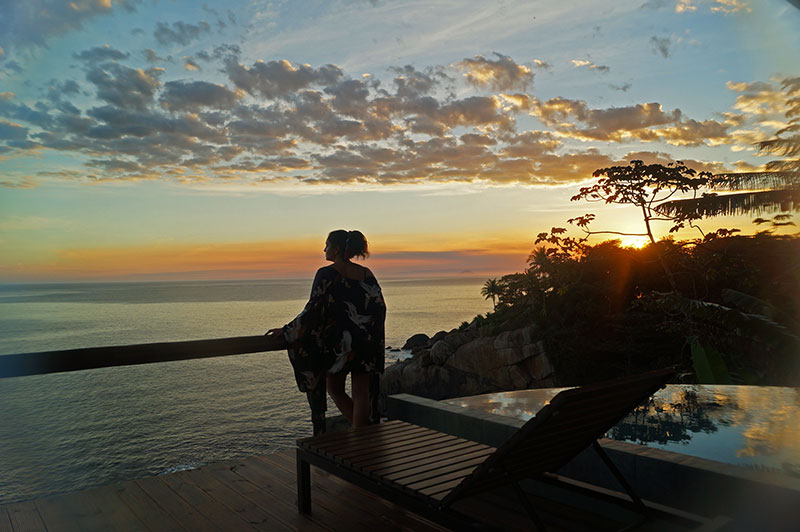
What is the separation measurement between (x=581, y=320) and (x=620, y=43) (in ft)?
29.1

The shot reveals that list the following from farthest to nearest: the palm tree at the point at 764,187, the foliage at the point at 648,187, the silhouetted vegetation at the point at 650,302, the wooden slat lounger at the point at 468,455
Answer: the foliage at the point at 648,187 < the palm tree at the point at 764,187 < the silhouetted vegetation at the point at 650,302 < the wooden slat lounger at the point at 468,455

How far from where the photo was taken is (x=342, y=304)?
3549mm

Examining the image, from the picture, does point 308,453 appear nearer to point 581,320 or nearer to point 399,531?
point 399,531

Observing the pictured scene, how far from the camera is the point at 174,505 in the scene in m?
3.03

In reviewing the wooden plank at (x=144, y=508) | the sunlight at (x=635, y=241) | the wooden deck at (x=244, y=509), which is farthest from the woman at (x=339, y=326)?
the sunlight at (x=635, y=241)

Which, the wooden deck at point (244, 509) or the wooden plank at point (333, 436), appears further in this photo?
the wooden plank at point (333, 436)

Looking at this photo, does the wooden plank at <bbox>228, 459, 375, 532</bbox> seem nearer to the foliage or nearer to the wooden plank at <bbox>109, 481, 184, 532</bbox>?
the wooden plank at <bbox>109, 481, 184, 532</bbox>

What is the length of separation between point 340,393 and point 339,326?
0.53 meters

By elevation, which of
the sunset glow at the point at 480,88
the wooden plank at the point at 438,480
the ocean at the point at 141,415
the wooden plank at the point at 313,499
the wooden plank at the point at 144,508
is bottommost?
the ocean at the point at 141,415

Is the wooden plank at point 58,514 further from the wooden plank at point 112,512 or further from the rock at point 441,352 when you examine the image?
the rock at point 441,352

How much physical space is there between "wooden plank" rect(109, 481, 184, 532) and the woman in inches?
40.9

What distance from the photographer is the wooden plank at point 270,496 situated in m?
2.81

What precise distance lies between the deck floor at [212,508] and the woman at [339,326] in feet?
2.05

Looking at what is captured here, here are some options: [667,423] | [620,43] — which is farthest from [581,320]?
[667,423]
